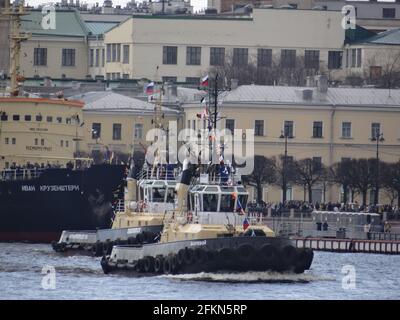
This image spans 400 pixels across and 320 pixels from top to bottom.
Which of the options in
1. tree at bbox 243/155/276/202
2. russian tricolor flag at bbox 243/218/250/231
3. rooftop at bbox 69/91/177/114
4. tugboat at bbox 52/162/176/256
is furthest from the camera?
rooftop at bbox 69/91/177/114

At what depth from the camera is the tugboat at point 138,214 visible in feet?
320

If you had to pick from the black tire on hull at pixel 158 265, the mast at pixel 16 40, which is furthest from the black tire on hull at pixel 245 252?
the mast at pixel 16 40

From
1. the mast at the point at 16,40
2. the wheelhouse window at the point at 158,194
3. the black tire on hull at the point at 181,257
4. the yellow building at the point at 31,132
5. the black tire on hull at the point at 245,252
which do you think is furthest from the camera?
the mast at the point at 16,40

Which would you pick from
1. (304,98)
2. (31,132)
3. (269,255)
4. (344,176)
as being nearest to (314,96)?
(304,98)

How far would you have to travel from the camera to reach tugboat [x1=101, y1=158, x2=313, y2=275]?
86438 mm

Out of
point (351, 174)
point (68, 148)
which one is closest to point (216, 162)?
point (68, 148)

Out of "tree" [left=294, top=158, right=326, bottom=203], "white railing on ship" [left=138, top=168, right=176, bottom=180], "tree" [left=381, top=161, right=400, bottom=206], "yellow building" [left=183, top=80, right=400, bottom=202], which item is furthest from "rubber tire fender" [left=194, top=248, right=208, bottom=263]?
"yellow building" [left=183, top=80, right=400, bottom=202]

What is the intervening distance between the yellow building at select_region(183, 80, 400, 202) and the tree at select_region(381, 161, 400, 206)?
6522 millimetres

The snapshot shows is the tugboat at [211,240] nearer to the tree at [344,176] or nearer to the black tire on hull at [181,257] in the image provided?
the black tire on hull at [181,257]

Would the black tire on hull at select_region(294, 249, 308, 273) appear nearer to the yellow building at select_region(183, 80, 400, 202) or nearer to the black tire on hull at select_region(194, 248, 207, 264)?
the black tire on hull at select_region(194, 248, 207, 264)

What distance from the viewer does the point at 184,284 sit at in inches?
3398

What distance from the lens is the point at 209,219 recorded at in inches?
3494

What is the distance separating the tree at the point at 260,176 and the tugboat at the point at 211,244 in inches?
1917
